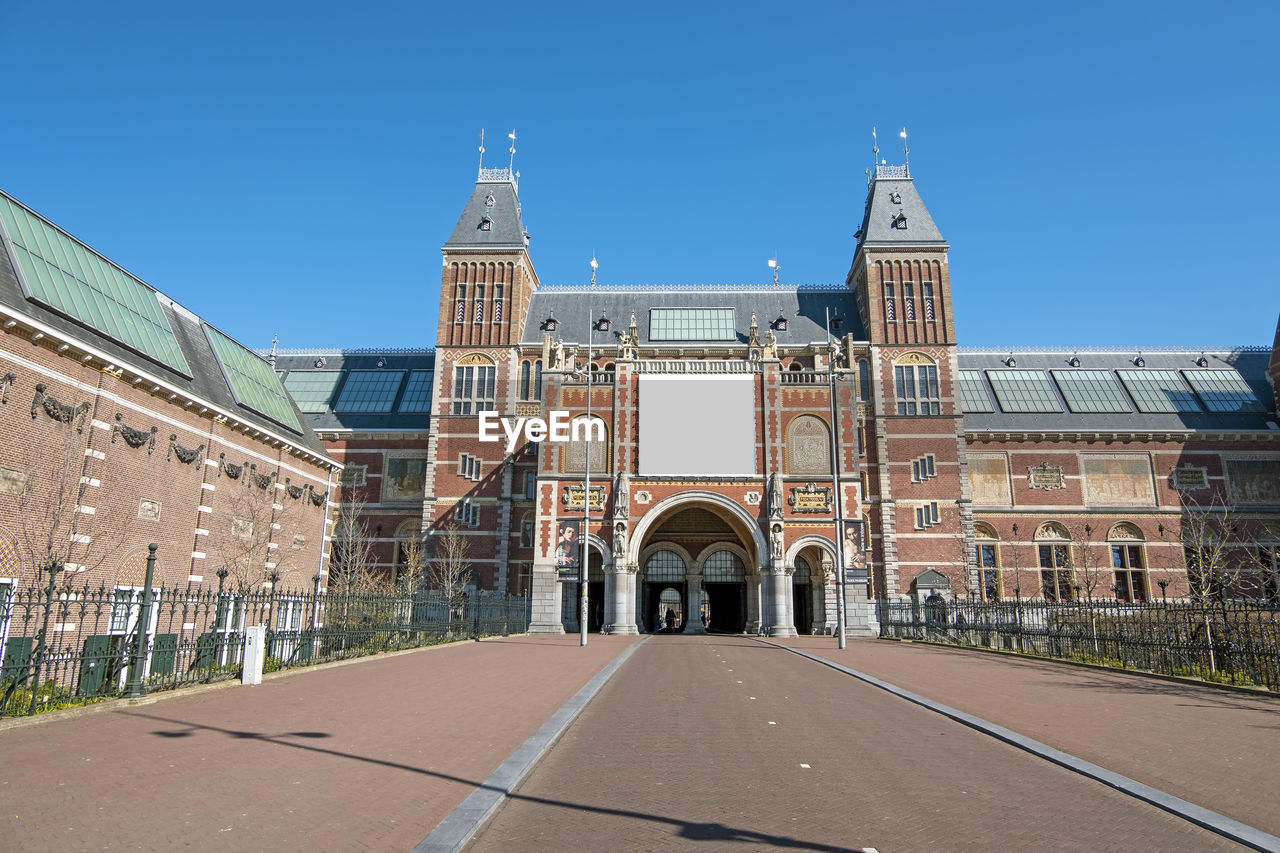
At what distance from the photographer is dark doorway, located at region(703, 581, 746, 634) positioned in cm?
4462

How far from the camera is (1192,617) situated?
17562 mm

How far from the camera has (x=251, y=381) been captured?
101 feet

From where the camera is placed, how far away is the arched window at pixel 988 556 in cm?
4566

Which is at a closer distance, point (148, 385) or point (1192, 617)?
point (1192, 617)

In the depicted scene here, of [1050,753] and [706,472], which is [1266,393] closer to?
[706,472]

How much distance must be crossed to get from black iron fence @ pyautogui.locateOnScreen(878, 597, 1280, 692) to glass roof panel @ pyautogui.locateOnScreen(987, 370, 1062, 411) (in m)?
26.5

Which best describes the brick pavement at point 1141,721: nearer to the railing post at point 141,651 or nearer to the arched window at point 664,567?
the railing post at point 141,651

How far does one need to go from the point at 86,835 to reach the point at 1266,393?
6397 cm

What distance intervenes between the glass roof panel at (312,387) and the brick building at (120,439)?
21.9 m

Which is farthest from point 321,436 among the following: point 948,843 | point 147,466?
point 948,843

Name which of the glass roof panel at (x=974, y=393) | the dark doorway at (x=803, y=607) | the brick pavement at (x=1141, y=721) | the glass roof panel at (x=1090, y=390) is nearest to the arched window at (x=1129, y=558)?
the glass roof panel at (x=1090, y=390)

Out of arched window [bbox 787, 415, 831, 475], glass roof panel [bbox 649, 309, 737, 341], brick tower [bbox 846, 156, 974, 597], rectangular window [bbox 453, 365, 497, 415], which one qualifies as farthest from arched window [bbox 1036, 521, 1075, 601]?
rectangular window [bbox 453, 365, 497, 415]

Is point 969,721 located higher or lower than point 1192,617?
lower

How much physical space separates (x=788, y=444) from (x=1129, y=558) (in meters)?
23.1
